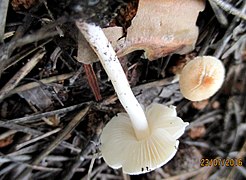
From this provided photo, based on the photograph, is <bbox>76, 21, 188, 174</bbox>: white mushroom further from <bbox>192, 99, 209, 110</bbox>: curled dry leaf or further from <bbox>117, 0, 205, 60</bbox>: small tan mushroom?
<bbox>192, 99, 209, 110</bbox>: curled dry leaf

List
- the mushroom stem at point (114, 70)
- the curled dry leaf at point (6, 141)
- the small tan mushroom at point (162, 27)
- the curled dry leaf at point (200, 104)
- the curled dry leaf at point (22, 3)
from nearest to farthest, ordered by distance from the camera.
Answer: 1. the mushroom stem at point (114, 70)
2. the curled dry leaf at point (22, 3)
3. the small tan mushroom at point (162, 27)
4. the curled dry leaf at point (6, 141)
5. the curled dry leaf at point (200, 104)

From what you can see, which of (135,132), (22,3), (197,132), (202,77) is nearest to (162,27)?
(202,77)

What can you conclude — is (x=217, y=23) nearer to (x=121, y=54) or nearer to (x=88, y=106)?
(x=121, y=54)

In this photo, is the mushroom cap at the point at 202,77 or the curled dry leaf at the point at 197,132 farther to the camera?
the curled dry leaf at the point at 197,132

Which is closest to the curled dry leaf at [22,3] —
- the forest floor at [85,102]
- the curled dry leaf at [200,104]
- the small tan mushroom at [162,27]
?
the forest floor at [85,102]

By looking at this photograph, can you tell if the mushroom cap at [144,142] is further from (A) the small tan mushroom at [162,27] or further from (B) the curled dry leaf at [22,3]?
(B) the curled dry leaf at [22,3]

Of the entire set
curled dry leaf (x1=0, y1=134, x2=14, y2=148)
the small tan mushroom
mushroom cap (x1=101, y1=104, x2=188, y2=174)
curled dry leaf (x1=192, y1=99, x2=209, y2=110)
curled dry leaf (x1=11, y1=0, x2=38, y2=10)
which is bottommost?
curled dry leaf (x1=192, y1=99, x2=209, y2=110)

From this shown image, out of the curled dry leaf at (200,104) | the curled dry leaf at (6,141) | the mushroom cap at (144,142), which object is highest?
the curled dry leaf at (6,141)
